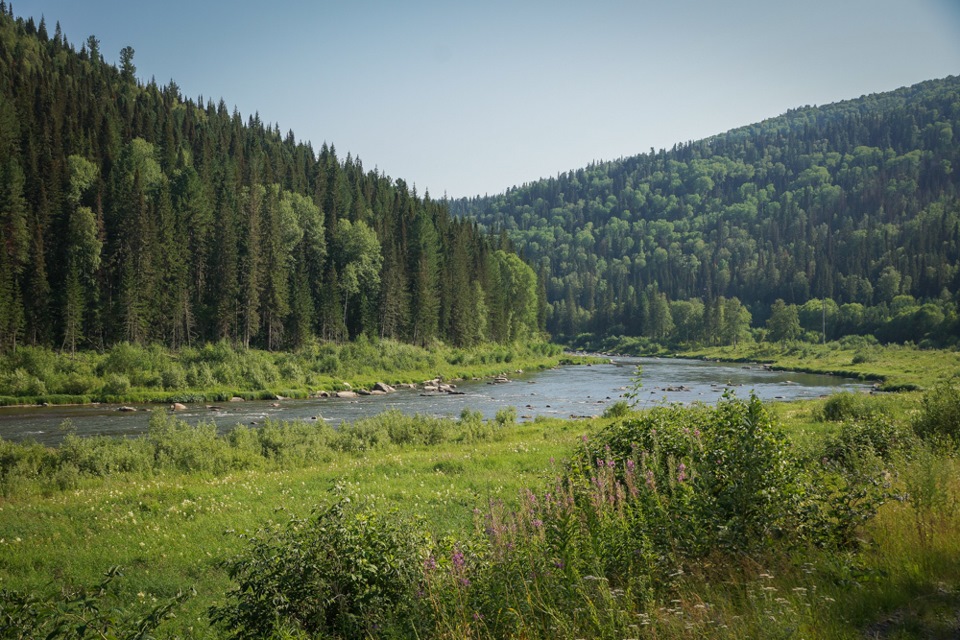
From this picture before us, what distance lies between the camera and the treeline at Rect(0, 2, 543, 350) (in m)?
62.3

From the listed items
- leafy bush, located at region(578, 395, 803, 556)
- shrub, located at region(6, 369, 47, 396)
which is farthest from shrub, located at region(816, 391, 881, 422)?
shrub, located at region(6, 369, 47, 396)

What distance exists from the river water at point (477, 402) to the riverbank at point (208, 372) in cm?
294

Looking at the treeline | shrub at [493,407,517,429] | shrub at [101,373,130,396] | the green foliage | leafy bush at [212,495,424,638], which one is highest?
the treeline

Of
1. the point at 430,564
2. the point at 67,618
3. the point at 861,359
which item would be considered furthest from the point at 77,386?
the point at 861,359

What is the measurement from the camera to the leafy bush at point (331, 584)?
631 centimetres

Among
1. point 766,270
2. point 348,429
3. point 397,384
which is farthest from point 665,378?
point 766,270

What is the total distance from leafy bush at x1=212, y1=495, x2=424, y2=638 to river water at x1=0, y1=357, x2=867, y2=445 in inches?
704

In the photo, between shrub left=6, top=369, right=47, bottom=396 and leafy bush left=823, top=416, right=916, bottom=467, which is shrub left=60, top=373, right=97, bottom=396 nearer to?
shrub left=6, top=369, right=47, bottom=396

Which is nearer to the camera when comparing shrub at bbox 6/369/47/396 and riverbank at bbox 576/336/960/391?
shrub at bbox 6/369/47/396

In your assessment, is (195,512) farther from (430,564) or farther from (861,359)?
(861,359)

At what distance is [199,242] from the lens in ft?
246

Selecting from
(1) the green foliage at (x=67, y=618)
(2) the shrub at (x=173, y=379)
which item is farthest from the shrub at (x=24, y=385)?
(1) the green foliage at (x=67, y=618)

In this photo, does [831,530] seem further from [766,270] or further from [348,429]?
[766,270]

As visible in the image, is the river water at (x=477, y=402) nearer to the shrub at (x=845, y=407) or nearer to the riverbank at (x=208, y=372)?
the riverbank at (x=208, y=372)
